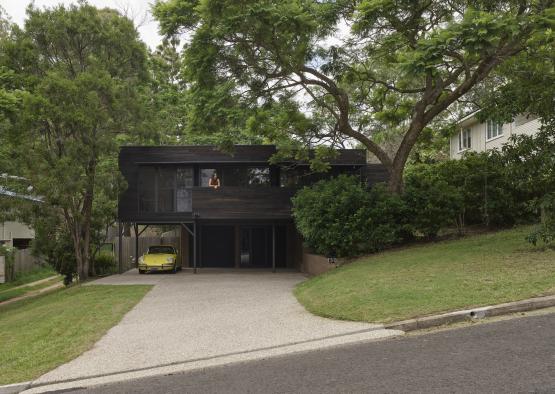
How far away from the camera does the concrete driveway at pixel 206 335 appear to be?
7430 millimetres

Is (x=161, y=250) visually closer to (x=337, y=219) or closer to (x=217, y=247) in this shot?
(x=217, y=247)

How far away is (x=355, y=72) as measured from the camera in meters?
19.0

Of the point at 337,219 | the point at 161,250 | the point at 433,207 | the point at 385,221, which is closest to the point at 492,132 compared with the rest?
the point at 433,207

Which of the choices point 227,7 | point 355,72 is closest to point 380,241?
point 355,72

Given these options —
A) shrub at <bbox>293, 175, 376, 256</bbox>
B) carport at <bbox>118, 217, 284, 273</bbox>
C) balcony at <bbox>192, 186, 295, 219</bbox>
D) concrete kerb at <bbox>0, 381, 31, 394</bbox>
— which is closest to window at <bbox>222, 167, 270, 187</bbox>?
balcony at <bbox>192, 186, 295, 219</bbox>

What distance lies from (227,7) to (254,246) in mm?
14719

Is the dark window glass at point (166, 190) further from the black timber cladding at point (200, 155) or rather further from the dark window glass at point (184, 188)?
the black timber cladding at point (200, 155)

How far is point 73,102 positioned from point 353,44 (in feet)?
32.6

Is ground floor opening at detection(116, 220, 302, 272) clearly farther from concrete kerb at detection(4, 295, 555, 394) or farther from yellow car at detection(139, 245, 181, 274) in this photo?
concrete kerb at detection(4, 295, 555, 394)

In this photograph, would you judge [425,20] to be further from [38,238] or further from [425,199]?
[38,238]

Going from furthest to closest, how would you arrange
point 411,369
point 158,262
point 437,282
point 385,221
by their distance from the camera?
point 158,262, point 385,221, point 437,282, point 411,369

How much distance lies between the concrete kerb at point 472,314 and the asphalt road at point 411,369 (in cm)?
48

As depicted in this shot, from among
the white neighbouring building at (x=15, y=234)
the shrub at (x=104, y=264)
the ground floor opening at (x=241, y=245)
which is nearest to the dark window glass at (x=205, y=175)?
the ground floor opening at (x=241, y=245)

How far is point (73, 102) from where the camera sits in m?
19.9
